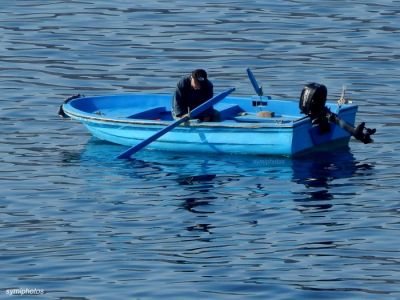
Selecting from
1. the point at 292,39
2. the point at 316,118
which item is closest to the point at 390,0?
the point at 292,39

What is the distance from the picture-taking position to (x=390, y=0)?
43750mm

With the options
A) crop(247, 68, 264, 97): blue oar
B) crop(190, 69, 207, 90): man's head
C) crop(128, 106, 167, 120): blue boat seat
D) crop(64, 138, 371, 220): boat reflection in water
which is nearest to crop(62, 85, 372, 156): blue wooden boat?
crop(128, 106, 167, 120): blue boat seat

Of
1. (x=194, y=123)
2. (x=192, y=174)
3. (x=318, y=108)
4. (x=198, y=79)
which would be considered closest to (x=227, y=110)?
(x=198, y=79)

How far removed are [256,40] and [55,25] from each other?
18.1ft

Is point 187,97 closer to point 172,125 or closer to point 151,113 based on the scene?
point 172,125

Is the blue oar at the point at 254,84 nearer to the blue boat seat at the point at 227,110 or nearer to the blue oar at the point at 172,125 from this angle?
the blue boat seat at the point at 227,110

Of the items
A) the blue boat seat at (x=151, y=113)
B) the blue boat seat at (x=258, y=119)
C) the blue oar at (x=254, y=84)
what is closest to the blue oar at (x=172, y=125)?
the blue boat seat at (x=258, y=119)

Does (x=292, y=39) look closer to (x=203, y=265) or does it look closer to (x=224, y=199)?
(x=224, y=199)

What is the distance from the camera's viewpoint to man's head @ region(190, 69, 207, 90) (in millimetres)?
29234

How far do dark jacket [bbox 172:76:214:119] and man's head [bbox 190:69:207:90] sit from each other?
61 mm

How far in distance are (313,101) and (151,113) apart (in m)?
3.76

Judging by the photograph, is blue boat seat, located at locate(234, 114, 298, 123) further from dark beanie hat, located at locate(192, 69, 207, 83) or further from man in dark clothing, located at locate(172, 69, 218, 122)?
dark beanie hat, located at locate(192, 69, 207, 83)

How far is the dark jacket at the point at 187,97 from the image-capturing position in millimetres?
29312

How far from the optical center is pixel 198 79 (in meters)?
29.2
